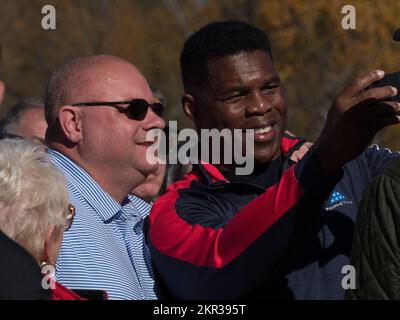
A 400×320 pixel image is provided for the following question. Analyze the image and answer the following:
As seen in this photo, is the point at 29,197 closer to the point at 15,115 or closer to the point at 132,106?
the point at 132,106

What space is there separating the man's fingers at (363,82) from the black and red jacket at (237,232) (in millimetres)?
341

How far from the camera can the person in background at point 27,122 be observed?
21.6ft

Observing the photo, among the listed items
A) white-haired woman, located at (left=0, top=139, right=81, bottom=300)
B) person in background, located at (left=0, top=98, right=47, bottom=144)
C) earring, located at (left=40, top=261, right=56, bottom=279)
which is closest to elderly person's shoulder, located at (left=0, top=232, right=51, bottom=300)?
white-haired woman, located at (left=0, top=139, right=81, bottom=300)

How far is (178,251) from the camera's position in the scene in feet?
12.4

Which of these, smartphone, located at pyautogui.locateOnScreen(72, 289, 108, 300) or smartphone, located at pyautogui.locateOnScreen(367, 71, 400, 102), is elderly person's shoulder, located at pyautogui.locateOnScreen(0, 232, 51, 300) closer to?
smartphone, located at pyautogui.locateOnScreen(72, 289, 108, 300)

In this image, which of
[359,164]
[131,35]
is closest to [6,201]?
[359,164]

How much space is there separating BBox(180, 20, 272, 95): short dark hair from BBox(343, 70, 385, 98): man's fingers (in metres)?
1.48

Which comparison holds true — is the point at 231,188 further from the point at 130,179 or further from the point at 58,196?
the point at 58,196

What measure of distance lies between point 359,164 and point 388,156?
129 mm

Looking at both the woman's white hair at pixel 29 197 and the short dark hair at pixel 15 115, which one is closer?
the woman's white hair at pixel 29 197

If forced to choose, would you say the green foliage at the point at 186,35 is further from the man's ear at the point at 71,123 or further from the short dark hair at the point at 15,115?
the man's ear at the point at 71,123

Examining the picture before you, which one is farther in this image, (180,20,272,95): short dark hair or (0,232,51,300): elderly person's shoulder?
(180,20,272,95): short dark hair

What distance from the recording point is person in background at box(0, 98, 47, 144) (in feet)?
21.6

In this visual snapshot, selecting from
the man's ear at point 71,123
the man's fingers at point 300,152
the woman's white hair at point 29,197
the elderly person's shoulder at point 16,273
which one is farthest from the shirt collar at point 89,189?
the elderly person's shoulder at point 16,273
